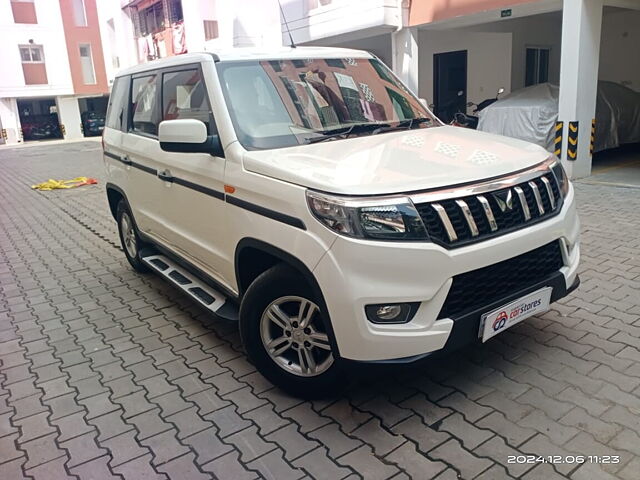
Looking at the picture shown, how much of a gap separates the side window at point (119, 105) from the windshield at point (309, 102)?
2.05 m

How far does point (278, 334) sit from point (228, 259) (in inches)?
24.8

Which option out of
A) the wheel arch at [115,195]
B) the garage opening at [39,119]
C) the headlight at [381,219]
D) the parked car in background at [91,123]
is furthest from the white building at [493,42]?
the garage opening at [39,119]

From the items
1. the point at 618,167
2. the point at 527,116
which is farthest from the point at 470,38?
the point at 618,167

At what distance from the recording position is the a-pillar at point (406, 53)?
12.9 m

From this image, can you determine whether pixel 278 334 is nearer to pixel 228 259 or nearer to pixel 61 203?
pixel 228 259

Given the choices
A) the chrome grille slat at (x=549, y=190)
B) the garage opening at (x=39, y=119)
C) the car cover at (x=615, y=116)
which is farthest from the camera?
the garage opening at (x=39, y=119)

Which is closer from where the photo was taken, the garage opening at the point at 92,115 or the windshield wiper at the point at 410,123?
the windshield wiper at the point at 410,123

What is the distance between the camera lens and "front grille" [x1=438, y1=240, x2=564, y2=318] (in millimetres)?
2627

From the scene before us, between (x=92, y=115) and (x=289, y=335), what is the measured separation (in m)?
38.9

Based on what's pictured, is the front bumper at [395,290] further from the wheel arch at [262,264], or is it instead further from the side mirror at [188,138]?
the side mirror at [188,138]

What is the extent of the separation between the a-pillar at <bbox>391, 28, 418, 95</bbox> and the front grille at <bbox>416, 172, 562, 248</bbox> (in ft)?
35.1

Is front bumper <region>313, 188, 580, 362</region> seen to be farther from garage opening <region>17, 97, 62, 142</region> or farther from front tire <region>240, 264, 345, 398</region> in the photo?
garage opening <region>17, 97, 62, 142</region>

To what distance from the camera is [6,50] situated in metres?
32.6

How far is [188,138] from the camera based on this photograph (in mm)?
3246
